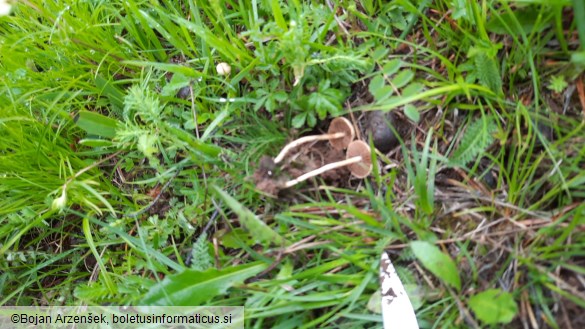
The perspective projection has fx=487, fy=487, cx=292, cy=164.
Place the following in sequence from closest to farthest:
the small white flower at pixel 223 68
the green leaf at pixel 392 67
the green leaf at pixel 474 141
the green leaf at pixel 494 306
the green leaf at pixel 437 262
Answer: the green leaf at pixel 494 306
the green leaf at pixel 437 262
the green leaf at pixel 474 141
the green leaf at pixel 392 67
the small white flower at pixel 223 68

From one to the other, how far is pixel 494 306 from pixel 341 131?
0.79 metres

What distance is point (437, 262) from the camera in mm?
1548

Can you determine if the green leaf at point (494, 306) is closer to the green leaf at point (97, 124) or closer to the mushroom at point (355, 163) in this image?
the mushroom at point (355, 163)

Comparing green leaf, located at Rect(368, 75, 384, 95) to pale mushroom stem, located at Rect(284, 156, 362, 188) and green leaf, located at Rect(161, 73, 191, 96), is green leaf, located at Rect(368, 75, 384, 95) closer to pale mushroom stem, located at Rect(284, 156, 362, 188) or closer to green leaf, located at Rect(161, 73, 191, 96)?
pale mushroom stem, located at Rect(284, 156, 362, 188)

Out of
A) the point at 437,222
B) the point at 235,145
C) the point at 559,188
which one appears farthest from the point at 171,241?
the point at 559,188

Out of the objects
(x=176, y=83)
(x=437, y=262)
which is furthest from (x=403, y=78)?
(x=176, y=83)

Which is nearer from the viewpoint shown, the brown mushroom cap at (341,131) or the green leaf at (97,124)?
the brown mushroom cap at (341,131)

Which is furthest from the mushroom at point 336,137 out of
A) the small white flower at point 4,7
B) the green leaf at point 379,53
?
the small white flower at point 4,7

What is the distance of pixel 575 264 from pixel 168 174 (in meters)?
1.48

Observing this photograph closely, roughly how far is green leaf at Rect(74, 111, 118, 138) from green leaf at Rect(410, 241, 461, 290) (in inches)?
50.1

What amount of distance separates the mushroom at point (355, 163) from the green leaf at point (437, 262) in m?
0.33

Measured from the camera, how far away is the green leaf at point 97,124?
1945 mm

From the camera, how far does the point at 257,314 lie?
1671 millimetres

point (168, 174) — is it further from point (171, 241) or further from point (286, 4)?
point (286, 4)
